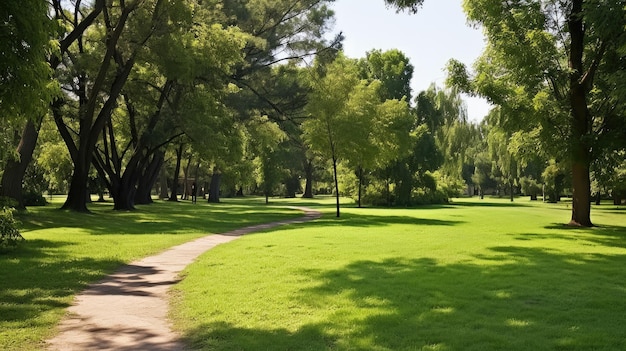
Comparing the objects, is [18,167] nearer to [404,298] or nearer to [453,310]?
[404,298]

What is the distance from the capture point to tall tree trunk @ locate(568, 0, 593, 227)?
63.4 feet

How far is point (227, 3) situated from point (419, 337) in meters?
32.5

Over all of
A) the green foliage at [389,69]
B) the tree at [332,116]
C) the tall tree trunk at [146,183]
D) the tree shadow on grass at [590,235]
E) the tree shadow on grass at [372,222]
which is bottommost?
the tree shadow on grass at [590,235]

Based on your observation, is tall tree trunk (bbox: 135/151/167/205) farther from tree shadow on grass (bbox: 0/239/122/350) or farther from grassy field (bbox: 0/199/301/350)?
tree shadow on grass (bbox: 0/239/122/350)

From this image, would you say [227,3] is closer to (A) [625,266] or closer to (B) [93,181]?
(B) [93,181]

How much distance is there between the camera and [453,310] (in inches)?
263

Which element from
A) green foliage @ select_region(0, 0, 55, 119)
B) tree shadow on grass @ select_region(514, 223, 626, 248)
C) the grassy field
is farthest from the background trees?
the grassy field

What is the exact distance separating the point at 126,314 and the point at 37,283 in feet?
9.43

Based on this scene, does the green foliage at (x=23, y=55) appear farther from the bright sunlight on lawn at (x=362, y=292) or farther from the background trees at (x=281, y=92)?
the bright sunlight on lawn at (x=362, y=292)

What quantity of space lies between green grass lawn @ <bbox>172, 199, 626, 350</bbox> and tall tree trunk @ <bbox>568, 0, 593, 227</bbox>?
674cm

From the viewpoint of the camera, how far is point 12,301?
757 centimetres

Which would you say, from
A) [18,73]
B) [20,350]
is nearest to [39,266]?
[18,73]

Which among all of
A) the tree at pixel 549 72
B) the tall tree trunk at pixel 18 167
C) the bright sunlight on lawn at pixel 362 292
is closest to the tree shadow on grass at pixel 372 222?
the tree at pixel 549 72

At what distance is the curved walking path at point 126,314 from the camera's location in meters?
5.71
